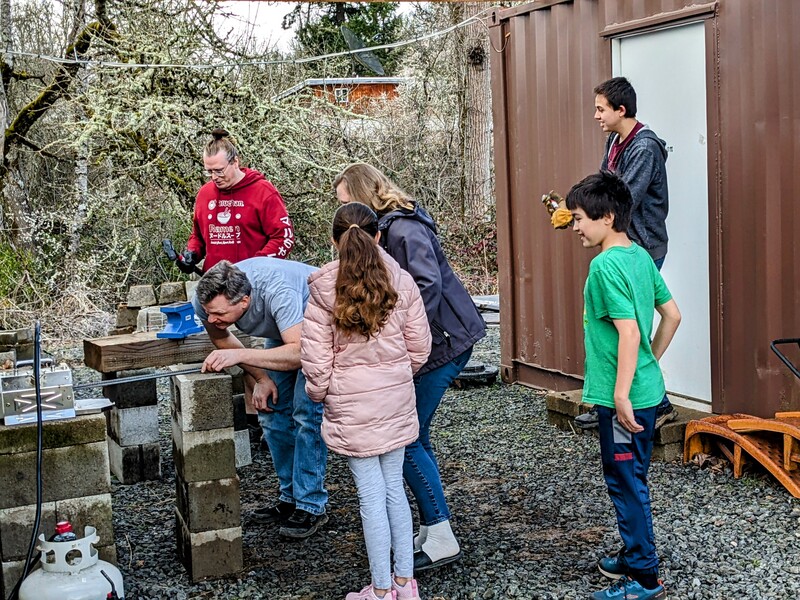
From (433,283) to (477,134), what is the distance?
12.6 m

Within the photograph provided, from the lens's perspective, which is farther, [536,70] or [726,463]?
[536,70]

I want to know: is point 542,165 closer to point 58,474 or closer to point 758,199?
point 758,199

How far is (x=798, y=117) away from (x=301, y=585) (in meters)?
3.74

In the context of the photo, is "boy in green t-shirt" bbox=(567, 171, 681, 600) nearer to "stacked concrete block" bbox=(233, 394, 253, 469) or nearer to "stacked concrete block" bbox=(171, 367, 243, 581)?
"stacked concrete block" bbox=(171, 367, 243, 581)

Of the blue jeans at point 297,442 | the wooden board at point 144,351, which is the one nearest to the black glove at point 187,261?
the wooden board at point 144,351

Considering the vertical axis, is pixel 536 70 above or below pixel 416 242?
above

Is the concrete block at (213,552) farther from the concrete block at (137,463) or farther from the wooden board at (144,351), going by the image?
the concrete block at (137,463)

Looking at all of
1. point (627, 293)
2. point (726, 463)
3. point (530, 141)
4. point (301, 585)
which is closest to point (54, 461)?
point (301, 585)

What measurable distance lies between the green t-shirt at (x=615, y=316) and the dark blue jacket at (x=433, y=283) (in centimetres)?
64

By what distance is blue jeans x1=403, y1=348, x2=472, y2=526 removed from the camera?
418 centimetres

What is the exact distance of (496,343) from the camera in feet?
35.2

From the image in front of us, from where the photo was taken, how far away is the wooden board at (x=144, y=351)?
502 cm

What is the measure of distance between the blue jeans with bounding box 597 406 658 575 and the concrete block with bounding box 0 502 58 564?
226cm

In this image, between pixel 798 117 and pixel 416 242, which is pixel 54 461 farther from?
pixel 798 117
